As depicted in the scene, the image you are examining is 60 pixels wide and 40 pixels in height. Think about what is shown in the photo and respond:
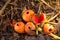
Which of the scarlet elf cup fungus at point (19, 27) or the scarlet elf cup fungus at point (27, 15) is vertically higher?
the scarlet elf cup fungus at point (27, 15)

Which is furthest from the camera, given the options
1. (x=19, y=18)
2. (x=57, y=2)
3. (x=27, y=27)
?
(x=57, y=2)

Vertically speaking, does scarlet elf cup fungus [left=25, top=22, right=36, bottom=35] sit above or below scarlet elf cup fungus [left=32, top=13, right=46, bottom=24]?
below

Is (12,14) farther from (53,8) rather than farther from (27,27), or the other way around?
(53,8)

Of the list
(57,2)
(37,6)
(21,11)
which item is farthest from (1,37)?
(57,2)

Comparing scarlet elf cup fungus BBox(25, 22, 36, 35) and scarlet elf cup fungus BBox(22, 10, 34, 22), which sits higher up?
scarlet elf cup fungus BBox(22, 10, 34, 22)

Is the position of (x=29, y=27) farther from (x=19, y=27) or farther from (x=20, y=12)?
(x=20, y=12)
